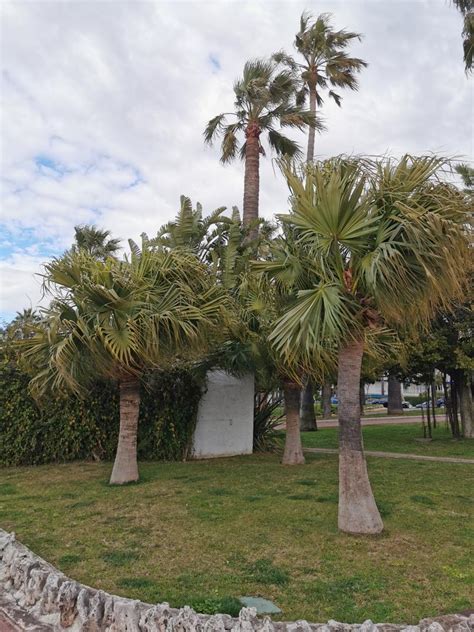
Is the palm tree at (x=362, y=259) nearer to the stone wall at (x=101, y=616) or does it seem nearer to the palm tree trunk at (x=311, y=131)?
the stone wall at (x=101, y=616)

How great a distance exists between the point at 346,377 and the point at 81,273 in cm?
477

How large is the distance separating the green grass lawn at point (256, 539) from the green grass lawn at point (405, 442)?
14.7 ft

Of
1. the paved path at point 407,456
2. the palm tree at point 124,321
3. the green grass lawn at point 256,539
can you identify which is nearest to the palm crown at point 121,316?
the palm tree at point 124,321

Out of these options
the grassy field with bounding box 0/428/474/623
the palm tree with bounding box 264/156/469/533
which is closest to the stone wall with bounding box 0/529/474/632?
the grassy field with bounding box 0/428/474/623

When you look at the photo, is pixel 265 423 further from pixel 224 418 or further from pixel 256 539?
pixel 256 539

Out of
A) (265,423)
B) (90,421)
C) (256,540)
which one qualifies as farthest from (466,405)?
(256,540)

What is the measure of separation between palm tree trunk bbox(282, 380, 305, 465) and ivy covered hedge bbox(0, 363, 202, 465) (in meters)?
2.33

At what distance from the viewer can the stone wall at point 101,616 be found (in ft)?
11.5

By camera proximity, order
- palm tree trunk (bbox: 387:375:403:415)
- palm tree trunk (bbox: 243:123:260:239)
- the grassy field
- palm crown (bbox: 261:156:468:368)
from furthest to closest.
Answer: palm tree trunk (bbox: 387:375:403:415)
palm tree trunk (bbox: 243:123:260:239)
palm crown (bbox: 261:156:468:368)
the grassy field

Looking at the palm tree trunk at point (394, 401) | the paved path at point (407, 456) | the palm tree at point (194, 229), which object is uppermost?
the palm tree at point (194, 229)

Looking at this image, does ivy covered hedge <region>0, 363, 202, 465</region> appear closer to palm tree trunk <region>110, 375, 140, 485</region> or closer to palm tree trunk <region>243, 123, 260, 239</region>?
palm tree trunk <region>110, 375, 140, 485</region>

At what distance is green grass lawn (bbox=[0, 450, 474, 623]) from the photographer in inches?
177

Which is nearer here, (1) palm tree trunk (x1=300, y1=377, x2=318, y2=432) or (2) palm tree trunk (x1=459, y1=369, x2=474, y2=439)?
(2) palm tree trunk (x1=459, y1=369, x2=474, y2=439)

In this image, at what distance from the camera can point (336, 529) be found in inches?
254
